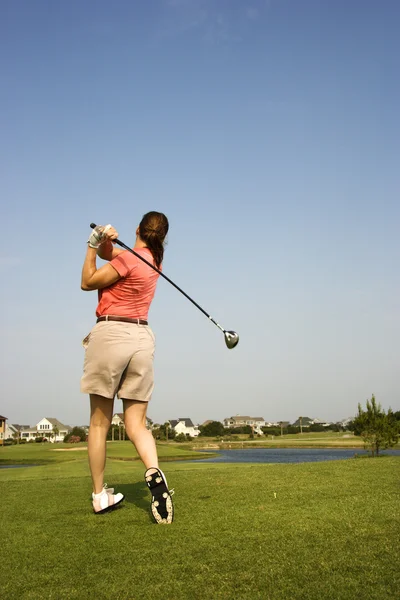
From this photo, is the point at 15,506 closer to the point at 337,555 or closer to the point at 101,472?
the point at 101,472

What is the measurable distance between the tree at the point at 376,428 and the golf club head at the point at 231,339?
2292 cm

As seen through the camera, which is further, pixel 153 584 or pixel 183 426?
pixel 183 426

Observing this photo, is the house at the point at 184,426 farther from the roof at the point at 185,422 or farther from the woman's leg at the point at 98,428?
the woman's leg at the point at 98,428

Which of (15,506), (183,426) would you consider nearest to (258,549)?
(15,506)

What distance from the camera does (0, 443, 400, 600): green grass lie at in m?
2.18

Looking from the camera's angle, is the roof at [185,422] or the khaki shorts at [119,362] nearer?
the khaki shorts at [119,362]

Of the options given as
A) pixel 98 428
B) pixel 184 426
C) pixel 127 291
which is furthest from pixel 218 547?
pixel 184 426

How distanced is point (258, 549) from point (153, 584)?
2.18 feet

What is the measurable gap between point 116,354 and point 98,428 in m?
0.71

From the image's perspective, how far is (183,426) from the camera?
166375mm

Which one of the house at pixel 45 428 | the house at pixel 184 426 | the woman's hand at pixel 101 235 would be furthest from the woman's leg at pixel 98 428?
the house at pixel 184 426

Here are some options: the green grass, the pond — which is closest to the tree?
the pond

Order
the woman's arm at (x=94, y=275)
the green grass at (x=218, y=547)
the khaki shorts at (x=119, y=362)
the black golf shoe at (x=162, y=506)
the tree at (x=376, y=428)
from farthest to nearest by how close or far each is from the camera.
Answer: the tree at (x=376, y=428)
the woman's arm at (x=94, y=275)
the khaki shorts at (x=119, y=362)
the black golf shoe at (x=162, y=506)
the green grass at (x=218, y=547)

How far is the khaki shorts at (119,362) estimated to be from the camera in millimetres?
4270
